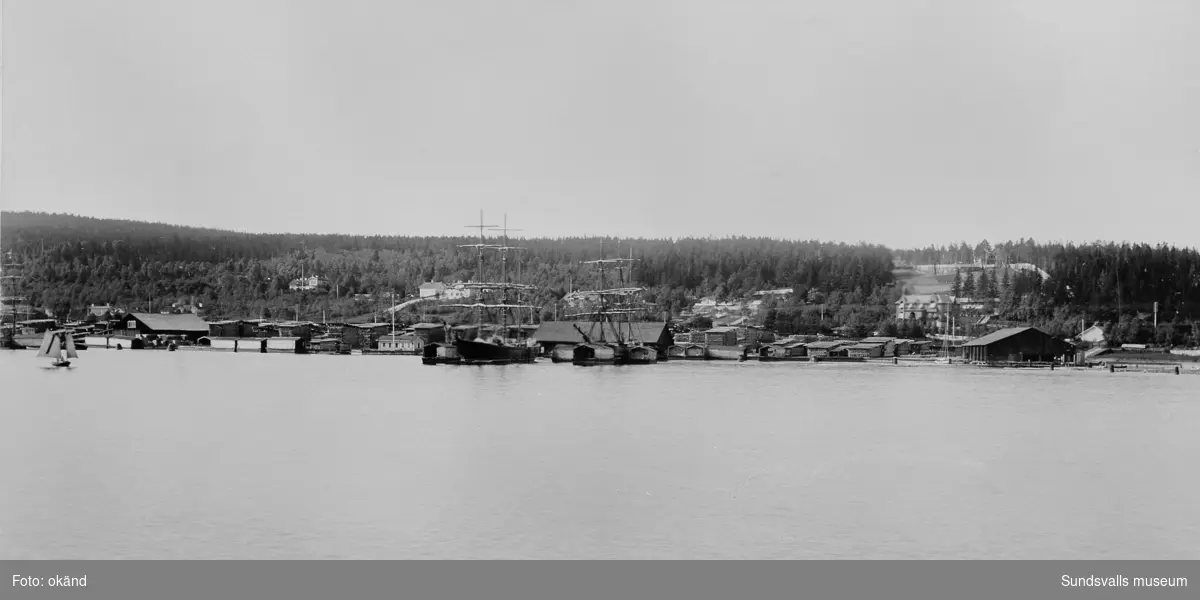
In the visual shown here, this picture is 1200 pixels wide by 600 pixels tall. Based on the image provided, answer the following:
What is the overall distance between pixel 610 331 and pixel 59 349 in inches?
1070

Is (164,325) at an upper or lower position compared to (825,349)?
upper

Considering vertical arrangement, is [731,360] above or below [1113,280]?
below

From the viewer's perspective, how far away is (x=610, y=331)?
60.2 meters

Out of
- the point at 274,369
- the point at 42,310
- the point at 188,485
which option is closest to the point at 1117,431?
the point at 188,485

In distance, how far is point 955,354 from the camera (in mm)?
54781

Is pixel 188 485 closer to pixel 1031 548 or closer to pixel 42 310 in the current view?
pixel 1031 548

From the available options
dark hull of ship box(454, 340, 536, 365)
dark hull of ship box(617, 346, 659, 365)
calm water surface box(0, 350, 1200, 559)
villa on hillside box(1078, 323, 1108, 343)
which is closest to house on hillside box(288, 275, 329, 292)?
dark hull of ship box(454, 340, 536, 365)

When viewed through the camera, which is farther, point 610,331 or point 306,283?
point 306,283

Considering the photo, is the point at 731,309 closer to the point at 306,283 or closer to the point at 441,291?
the point at 441,291

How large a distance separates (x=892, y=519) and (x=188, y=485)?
302 inches

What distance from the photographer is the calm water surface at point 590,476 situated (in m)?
10.3

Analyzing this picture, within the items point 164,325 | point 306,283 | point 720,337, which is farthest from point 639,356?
point 306,283
